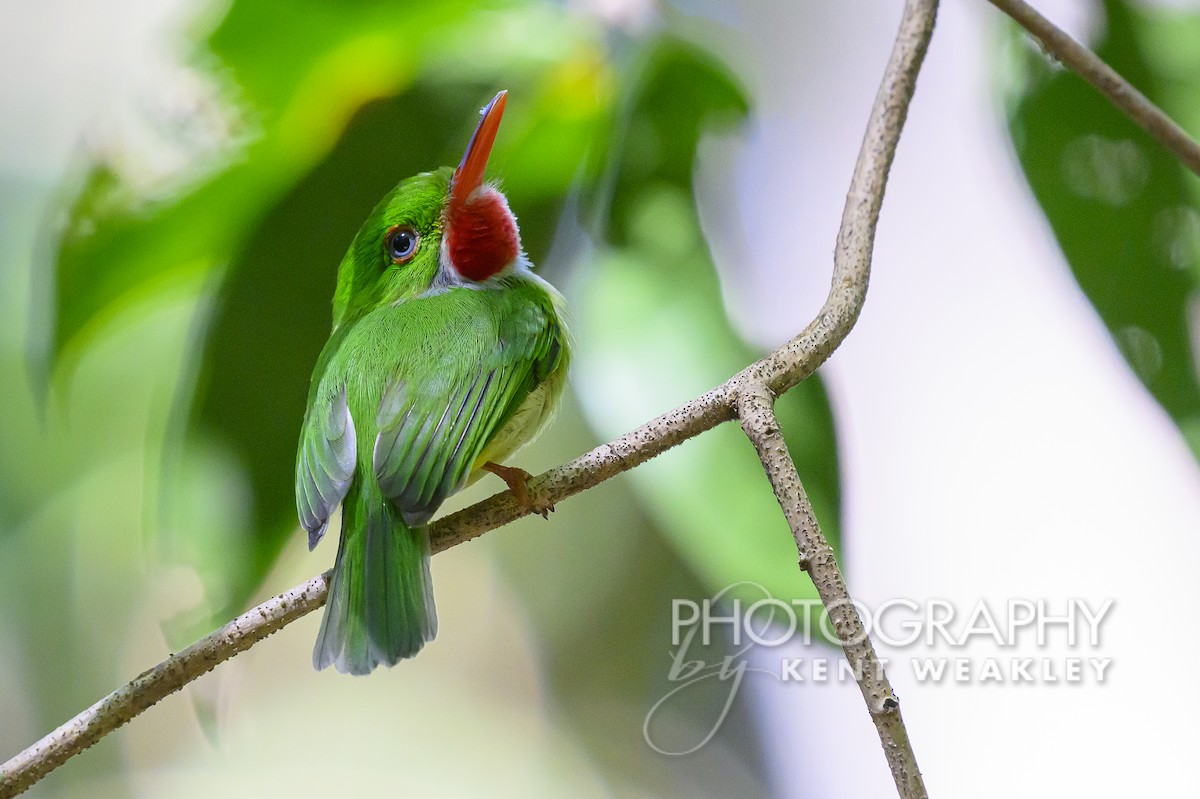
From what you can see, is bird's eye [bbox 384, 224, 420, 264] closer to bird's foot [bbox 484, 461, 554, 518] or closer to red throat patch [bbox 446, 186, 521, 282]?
red throat patch [bbox 446, 186, 521, 282]

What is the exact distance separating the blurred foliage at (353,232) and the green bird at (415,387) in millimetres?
241

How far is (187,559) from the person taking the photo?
1655 mm

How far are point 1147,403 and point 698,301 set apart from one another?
2.66ft

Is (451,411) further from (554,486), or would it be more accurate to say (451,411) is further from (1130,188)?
(1130,188)

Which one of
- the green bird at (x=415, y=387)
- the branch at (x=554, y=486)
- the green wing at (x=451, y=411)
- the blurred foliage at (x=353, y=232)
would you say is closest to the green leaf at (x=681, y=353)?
the blurred foliage at (x=353, y=232)

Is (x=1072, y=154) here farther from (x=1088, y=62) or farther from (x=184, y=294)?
(x=184, y=294)

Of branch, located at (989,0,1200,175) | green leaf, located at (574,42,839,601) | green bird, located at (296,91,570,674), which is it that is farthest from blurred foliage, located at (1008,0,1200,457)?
green bird, located at (296,91,570,674)

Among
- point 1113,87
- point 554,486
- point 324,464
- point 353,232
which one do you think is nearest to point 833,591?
point 554,486

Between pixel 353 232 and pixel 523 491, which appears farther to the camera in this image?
pixel 353 232

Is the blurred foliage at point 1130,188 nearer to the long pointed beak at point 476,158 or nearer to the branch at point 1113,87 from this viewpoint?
the branch at point 1113,87

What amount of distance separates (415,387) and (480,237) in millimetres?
348

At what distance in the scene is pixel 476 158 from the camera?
1427 mm

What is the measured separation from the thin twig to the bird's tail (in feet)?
1.35

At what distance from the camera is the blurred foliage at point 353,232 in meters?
1.62
